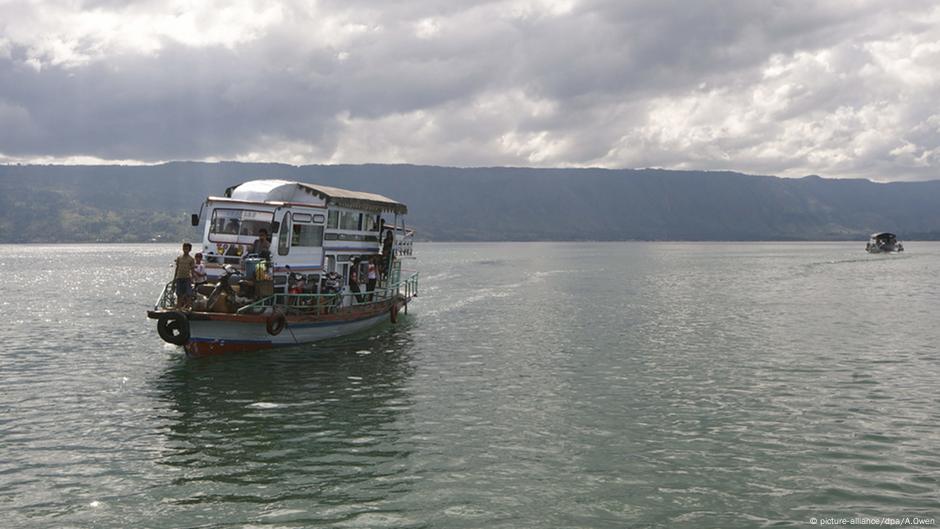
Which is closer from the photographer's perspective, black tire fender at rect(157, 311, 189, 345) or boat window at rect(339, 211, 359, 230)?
black tire fender at rect(157, 311, 189, 345)

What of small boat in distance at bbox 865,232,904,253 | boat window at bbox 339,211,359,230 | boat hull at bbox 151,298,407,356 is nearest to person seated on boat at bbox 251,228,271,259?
boat hull at bbox 151,298,407,356

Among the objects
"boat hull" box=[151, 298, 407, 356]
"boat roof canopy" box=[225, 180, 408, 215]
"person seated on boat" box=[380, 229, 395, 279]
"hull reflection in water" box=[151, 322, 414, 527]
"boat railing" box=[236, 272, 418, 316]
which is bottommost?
"hull reflection in water" box=[151, 322, 414, 527]

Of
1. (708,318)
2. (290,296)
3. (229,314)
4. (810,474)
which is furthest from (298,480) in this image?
(708,318)

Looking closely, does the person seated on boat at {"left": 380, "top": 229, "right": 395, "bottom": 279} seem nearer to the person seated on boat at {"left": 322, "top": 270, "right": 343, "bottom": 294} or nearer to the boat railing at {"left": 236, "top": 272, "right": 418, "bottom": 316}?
the boat railing at {"left": 236, "top": 272, "right": 418, "bottom": 316}

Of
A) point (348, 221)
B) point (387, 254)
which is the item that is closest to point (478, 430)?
point (348, 221)

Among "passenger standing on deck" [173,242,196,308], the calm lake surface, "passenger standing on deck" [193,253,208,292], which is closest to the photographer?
the calm lake surface

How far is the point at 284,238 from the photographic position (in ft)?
109

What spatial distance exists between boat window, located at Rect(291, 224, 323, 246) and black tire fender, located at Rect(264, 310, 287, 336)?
4.06 meters

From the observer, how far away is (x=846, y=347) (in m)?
34.8

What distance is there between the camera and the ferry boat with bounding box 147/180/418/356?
3002 centimetres

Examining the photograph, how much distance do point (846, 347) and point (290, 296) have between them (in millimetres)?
28129

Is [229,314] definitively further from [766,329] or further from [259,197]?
[766,329]

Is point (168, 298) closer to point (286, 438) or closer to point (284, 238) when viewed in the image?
point (284, 238)

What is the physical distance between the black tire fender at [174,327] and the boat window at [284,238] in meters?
5.80
